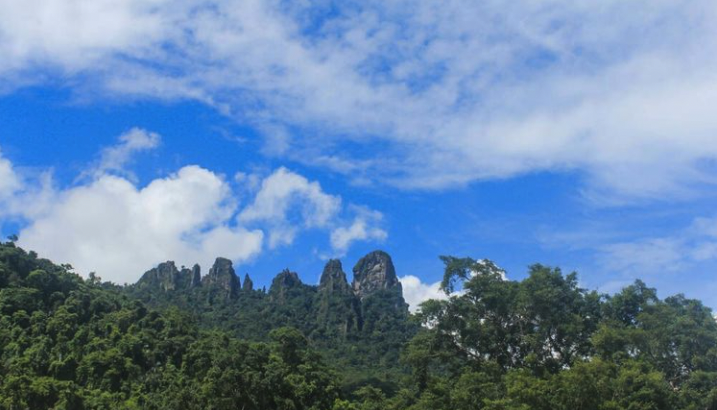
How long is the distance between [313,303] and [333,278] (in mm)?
9017

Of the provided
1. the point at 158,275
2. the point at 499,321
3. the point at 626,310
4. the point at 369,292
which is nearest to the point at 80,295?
the point at 499,321

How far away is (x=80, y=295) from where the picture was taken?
61.2 meters

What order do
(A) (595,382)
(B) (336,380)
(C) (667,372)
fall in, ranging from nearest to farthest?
1. (A) (595,382)
2. (C) (667,372)
3. (B) (336,380)

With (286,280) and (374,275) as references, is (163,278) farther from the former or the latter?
(374,275)

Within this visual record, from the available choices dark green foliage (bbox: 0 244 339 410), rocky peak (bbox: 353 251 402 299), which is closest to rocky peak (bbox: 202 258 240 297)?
rocky peak (bbox: 353 251 402 299)

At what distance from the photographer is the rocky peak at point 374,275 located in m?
133

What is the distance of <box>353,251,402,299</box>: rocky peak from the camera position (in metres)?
133

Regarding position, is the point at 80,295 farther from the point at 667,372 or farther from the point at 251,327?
the point at 667,372

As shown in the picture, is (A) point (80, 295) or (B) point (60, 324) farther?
(A) point (80, 295)

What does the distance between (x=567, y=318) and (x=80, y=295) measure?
47106 millimetres

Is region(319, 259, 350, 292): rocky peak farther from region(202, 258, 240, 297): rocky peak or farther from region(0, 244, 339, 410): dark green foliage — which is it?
region(0, 244, 339, 410): dark green foliage

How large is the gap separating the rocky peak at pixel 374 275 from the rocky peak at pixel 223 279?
26.2 metres

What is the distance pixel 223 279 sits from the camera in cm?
12131

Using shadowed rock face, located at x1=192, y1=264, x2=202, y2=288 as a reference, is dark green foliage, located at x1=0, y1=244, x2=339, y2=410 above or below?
below
